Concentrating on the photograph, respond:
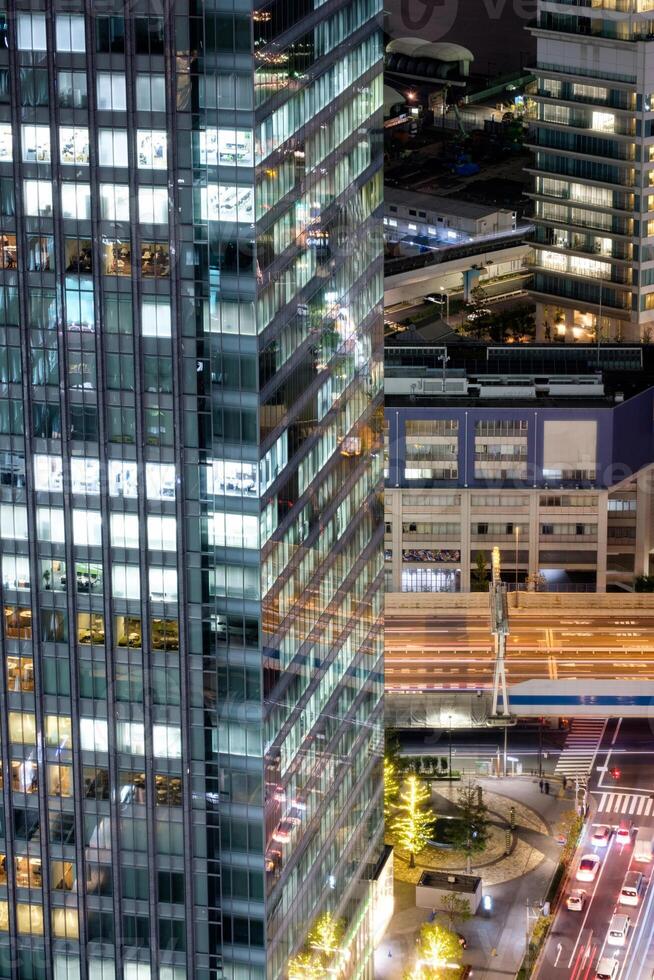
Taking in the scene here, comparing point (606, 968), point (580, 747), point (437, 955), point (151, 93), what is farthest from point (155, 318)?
point (580, 747)

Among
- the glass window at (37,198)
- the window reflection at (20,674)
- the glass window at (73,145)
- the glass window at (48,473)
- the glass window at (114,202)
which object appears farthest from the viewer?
the window reflection at (20,674)

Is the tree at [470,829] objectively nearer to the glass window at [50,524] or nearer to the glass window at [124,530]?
the glass window at [124,530]

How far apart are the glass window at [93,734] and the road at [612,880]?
41.7 metres

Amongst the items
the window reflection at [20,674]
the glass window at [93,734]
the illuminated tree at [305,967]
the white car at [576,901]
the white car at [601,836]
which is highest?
the window reflection at [20,674]

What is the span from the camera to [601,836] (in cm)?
Answer: 15925

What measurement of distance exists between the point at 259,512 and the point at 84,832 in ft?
77.5

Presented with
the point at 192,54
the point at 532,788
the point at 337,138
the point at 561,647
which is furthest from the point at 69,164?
the point at 561,647

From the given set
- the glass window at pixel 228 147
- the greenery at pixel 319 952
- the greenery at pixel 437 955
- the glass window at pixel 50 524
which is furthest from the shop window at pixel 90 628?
the greenery at pixel 437 955

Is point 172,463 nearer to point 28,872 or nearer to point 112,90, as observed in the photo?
point 112,90

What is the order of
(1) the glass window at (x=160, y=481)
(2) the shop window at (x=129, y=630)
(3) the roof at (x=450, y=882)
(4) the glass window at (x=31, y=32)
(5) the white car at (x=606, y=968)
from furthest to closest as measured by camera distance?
1. (3) the roof at (x=450, y=882)
2. (5) the white car at (x=606, y=968)
3. (2) the shop window at (x=129, y=630)
4. (1) the glass window at (x=160, y=481)
5. (4) the glass window at (x=31, y=32)

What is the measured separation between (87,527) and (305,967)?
33.2 meters

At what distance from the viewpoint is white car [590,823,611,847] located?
158 m

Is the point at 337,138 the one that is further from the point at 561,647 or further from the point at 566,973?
the point at 561,647

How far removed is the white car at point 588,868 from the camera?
504 ft
